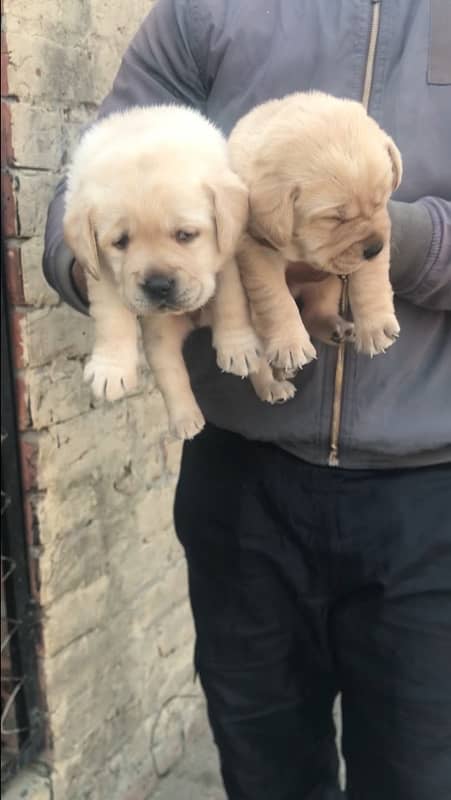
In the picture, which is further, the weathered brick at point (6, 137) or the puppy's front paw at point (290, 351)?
the weathered brick at point (6, 137)

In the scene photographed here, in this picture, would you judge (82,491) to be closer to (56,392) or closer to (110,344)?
(56,392)

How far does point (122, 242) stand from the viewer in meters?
1.32

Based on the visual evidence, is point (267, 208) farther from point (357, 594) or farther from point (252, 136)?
point (357, 594)

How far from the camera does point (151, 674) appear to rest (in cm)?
274

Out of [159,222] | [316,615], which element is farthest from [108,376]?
[316,615]

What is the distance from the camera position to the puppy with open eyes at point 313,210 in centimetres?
125

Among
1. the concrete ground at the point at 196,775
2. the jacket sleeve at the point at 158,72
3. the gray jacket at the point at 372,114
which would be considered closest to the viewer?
the gray jacket at the point at 372,114

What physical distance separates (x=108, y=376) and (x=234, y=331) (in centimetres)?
20

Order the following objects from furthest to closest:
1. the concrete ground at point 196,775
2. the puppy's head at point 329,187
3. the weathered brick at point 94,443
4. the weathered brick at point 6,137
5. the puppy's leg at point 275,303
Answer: the concrete ground at point 196,775
the weathered brick at point 94,443
the weathered brick at point 6,137
the puppy's leg at point 275,303
the puppy's head at point 329,187

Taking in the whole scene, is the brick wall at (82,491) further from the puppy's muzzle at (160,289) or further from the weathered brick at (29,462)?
the puppy's muzzle at (160,289)

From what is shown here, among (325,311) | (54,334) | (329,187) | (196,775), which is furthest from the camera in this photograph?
(196,775)

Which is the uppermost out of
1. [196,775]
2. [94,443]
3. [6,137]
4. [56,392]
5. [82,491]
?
[6,137]

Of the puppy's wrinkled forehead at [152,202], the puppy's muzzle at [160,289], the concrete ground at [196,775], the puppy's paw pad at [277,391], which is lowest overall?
the concrete ground at [196,775]

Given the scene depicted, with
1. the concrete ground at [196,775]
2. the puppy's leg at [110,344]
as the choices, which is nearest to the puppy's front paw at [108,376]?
the puppy's leg at [110,344]
